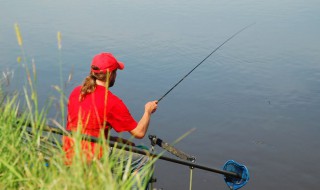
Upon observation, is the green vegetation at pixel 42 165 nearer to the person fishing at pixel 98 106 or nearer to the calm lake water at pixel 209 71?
the person fishing at pixel 98 106

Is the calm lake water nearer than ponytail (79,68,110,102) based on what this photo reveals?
No

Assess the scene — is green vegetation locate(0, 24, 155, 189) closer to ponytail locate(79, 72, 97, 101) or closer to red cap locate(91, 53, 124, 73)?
ponytail locate(79, 72, 97, 101)

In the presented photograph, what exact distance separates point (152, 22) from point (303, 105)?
1073cm

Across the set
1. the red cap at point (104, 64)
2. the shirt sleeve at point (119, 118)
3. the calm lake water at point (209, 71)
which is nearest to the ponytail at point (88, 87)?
the red cap at point (104, 64)

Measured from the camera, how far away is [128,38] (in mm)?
17938

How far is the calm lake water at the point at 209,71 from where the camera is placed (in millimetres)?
9570

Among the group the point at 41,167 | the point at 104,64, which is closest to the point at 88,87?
the point at 104,64

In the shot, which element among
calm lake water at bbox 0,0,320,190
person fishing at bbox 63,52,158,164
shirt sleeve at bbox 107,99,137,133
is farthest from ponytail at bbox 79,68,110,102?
calm lake water at bbox 0,0,320,190

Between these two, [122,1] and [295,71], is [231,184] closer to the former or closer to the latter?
[295,71]

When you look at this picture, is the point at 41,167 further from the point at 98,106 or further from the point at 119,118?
the point at 119,118

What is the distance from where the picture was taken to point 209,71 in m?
14.7

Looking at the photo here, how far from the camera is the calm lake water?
9.57 m

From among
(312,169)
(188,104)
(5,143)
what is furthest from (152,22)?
(5,143)

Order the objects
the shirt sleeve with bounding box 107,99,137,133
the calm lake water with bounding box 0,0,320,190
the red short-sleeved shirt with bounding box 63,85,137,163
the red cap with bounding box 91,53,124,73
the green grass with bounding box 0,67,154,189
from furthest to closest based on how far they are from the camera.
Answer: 1. the calm lake water with bounding box 0,0,320,190
2. the red cap with bounding box 91,53,124,73
3. the shirt sleeve with bounding box 107,99,137,133
4. the red short-sleeved shirt with bounding box 63,85,137,163
5. the green grass with bounding box 0,67,154,189
